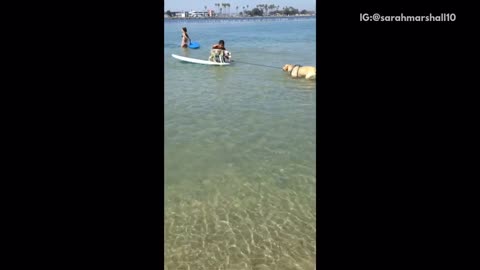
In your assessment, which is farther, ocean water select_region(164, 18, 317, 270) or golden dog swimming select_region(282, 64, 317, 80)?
golden dog swimming select_region(282, 64, 317, 80)

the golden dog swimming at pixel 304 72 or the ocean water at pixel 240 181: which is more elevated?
the golden dog swimming at pixel 304 72

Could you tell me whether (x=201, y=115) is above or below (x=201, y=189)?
above

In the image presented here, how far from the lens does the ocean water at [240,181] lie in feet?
19.0

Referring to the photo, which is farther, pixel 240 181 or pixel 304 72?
pixel 304 72

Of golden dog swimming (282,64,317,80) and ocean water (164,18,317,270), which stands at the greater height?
golden dog swimming (282,64,317,80)

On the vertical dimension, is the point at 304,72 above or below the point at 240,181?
above

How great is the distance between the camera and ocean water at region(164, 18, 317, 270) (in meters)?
5.80

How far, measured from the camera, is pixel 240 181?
7.97 metres

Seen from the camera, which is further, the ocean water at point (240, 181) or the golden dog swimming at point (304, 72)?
the golden dog swimming at point (304, 72)
